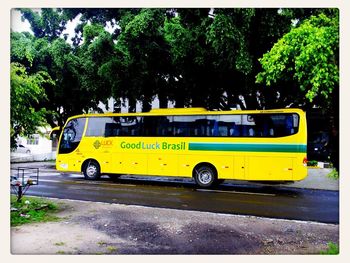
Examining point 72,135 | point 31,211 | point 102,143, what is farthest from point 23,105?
point 72,135

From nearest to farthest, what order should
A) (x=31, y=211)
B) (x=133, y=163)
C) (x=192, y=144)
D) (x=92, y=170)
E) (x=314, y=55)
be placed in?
(x=314, y=55) → (x=31, y=211) → (x=192, y=144) → (x=133, y=163) → (x=92, y=170)

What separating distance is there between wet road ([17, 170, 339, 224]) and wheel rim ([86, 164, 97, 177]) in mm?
1017

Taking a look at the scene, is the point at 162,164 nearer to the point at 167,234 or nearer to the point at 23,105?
the point at 167,234

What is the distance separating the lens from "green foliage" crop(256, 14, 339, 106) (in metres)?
6.17

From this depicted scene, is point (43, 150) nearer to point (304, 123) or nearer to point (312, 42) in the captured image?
point (304, 123)

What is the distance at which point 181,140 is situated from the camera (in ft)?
46.3

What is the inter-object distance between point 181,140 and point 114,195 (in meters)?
3.78

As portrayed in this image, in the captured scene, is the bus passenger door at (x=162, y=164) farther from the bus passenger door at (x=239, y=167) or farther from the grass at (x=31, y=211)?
the grass at (x=31, y=211)

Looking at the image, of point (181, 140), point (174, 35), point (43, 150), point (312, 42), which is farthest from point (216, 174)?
point (43, 150)

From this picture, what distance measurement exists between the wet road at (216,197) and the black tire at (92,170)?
0.91 metres

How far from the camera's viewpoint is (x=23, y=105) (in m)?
7.48

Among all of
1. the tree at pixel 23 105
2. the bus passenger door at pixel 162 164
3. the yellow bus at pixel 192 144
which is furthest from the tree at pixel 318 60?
the bus passenger door at pixel 162 164

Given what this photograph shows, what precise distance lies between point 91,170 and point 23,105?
28.9ft

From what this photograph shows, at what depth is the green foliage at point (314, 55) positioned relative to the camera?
6168mm
